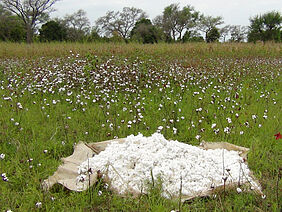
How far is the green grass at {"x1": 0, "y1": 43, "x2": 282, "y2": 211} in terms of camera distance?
230 cm

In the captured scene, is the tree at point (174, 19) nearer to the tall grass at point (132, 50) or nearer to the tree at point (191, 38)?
the tree at point (191, 38)

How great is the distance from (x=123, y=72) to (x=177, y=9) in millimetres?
55344

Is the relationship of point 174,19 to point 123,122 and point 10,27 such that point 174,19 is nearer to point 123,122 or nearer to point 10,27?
point 10,27

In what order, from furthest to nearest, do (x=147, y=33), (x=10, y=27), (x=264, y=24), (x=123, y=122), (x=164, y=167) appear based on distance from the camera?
(x=264, y=24) < (x=147, y=33) < (x=10, y=27) < (x=123, y=122) < (x=164, y=167)

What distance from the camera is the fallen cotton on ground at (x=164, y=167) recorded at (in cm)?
246

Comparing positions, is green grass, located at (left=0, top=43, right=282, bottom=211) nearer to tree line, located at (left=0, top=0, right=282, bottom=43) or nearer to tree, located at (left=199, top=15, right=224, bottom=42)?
tree line, located at (left=0, top=0, right=282, bottom=43)

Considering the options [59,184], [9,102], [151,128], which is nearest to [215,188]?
[59,184]

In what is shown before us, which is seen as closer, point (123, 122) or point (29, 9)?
point (123, 122)

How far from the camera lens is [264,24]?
46156 mm

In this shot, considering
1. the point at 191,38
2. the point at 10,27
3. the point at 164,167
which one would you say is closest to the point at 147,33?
the point at 191,38

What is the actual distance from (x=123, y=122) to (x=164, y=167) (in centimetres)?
149

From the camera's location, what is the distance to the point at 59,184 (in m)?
2.50

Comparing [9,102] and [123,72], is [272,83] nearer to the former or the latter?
[123,72]

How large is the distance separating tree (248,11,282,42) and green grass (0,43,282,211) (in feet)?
131
